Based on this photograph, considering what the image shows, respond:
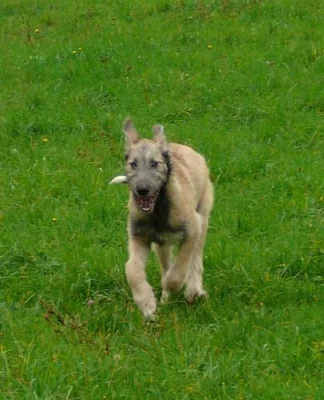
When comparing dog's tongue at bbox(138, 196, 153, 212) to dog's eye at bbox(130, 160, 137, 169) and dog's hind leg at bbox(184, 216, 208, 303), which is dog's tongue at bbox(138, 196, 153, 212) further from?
dog's hind leg at bbox(184, 216, 208, 303)

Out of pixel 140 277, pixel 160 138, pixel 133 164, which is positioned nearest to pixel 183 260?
pixel 140 277

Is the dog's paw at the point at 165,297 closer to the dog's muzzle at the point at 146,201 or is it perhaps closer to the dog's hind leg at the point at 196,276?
the dog's hind leg at the point at 196,276

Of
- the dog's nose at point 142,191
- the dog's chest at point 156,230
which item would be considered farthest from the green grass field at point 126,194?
the dog's nose at point 142,191

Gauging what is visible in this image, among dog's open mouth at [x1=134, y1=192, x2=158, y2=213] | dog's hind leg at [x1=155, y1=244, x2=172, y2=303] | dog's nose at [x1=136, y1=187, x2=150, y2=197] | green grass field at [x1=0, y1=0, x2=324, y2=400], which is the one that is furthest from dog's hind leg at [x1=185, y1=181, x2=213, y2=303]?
dog's nose at [x1=136, y1=187, x2=150, y2=197]

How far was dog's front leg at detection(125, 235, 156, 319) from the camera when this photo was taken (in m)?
7.57

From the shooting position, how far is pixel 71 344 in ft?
22.5

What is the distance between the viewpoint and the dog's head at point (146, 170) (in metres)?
7.72

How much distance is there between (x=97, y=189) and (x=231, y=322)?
376 centimetres

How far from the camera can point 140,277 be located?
7.73 meters

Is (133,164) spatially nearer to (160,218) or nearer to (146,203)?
(146,203)

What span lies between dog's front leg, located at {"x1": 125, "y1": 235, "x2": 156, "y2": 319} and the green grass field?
0.14 metres

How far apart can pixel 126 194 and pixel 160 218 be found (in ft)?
7.95

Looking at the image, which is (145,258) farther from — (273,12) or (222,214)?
(273,12)

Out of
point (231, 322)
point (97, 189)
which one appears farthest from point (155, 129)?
point (97, 189)
